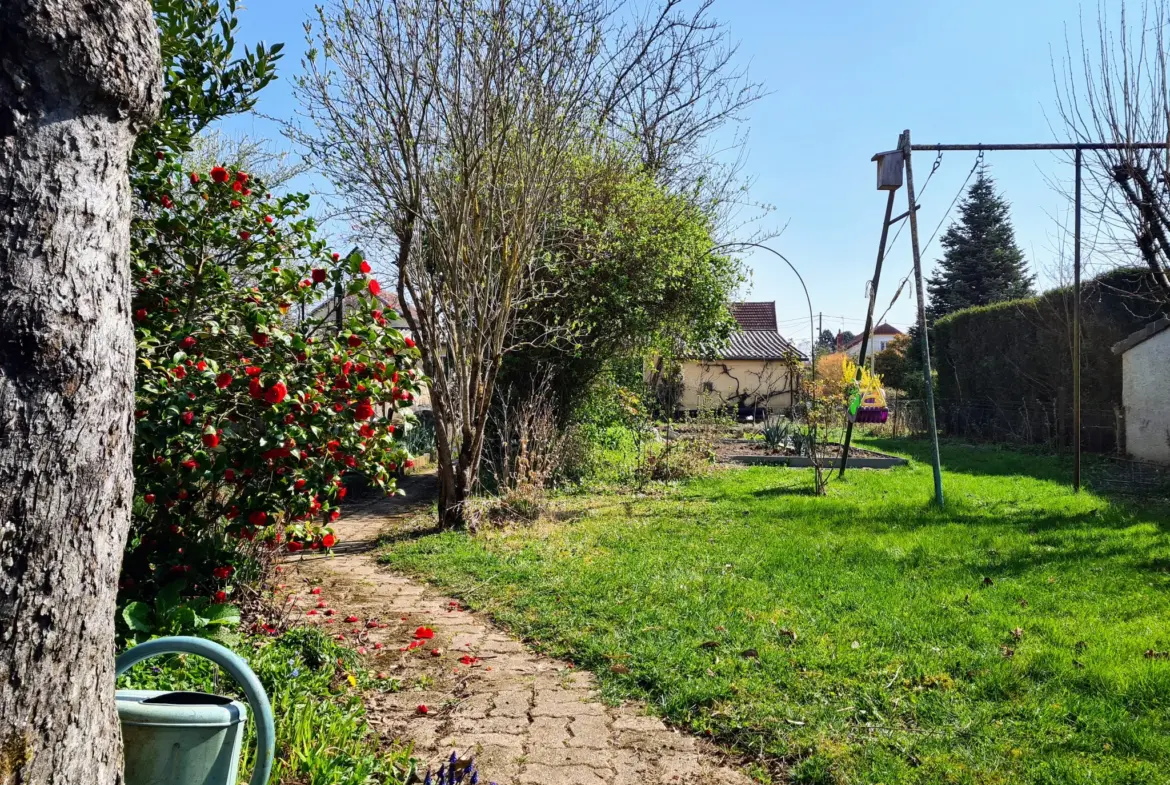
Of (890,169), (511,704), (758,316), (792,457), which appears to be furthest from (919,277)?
(758,316)

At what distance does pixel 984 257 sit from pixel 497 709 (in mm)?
34151

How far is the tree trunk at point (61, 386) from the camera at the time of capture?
155 cm

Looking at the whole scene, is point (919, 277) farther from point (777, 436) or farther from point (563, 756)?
point (563, 756)

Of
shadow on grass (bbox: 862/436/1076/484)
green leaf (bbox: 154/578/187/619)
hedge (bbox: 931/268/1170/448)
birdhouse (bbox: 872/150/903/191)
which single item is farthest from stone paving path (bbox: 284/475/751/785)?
hedge (bbox: 931/268/1170/448)

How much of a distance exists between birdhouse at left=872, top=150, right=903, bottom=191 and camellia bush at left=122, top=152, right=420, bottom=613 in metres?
6.40

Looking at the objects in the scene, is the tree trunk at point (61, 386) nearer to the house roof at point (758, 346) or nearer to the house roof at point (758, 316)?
the house roof at point (758, 346)

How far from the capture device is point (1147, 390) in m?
12.1

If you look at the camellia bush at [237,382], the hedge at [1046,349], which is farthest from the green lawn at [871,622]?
the hedge at [1046,349]

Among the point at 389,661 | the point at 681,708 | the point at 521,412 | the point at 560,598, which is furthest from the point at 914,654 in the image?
the point at 521,412

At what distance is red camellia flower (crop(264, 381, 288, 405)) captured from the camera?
11.2ft

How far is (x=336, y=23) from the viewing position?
676cm

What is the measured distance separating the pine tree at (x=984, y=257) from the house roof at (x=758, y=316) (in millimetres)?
7825

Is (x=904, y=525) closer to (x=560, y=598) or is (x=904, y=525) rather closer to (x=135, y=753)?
(x=560, y=598)

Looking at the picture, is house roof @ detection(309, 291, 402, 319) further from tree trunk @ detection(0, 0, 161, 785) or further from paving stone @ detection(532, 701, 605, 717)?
tree trunk @ detection(0, 0, 161, 785)
